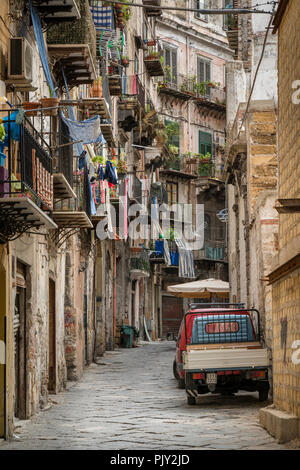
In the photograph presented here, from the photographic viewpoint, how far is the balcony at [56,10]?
572 inches

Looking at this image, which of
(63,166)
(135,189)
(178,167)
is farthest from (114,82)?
(178,167)

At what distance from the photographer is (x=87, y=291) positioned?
79.8 feet

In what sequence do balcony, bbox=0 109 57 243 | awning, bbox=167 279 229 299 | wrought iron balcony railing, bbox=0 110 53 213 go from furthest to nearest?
awning, bbox=167 279 229 299 → wrought iron balcony railing, bbox=0 110 53 213 → balcony, bbox=0 109 57 243

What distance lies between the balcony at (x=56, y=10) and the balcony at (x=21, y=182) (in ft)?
10.1

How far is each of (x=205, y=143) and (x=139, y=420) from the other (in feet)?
128

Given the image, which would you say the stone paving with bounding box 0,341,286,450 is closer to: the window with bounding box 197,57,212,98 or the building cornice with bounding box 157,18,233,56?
the building cornice with bounding box 157,18,233,56

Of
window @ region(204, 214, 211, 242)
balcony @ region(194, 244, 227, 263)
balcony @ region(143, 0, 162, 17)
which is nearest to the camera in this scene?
balcony @ region(143, 0, 162, 17)

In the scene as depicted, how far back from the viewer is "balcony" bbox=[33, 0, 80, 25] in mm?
14531

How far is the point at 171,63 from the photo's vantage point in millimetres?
48781

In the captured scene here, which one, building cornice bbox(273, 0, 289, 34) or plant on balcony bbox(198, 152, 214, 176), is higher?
plant on balcony bbox(198, 152, 214, 176)

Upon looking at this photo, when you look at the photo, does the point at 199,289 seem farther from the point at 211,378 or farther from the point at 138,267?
the point at 211,378

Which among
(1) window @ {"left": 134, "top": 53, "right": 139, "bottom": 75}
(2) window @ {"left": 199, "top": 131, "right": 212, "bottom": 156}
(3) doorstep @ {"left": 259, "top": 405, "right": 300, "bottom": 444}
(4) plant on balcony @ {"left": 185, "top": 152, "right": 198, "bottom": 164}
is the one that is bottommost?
(3) doorstep @ {"left": 259, "top": 405, "right": 300, "bottom": 444}

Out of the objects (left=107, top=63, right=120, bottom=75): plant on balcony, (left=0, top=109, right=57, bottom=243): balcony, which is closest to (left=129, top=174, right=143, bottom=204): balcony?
(left=107, top=63, right=120, bottom=75): plant on balcony

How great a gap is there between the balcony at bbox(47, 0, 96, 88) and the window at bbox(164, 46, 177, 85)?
3031 centimetres
